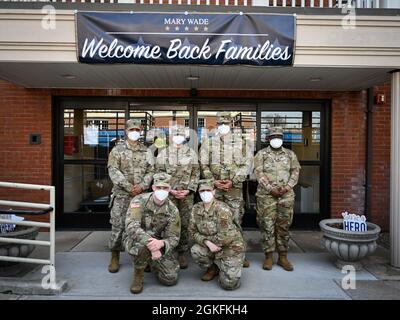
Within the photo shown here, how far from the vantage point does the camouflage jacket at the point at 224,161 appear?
5.06m

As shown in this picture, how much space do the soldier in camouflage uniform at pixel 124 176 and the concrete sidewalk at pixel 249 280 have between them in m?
0.42

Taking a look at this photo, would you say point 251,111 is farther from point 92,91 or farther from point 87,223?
point 87,223

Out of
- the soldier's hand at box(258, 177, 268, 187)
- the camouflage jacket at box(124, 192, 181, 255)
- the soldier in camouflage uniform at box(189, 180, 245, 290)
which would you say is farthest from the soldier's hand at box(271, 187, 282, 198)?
the camouflage jacket at box(124, 192, 181, 255)

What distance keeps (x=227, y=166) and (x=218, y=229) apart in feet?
3.56

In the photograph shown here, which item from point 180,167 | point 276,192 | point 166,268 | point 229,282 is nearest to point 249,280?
point 229,282

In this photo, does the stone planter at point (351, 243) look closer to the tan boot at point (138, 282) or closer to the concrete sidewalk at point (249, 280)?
the concrete sidewalk at point (249, 280)

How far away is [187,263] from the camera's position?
16.4 feet

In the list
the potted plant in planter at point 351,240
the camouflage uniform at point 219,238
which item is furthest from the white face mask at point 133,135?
the potted plant in planter at point 351,240

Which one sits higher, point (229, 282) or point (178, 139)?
point (178, 139)

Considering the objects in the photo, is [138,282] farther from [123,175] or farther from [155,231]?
[123,175]

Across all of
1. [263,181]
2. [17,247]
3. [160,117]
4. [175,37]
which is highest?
[175,37]

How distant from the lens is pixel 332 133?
6957mm

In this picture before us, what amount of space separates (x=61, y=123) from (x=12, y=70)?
5.77 feet

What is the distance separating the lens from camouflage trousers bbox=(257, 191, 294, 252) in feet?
16.1
